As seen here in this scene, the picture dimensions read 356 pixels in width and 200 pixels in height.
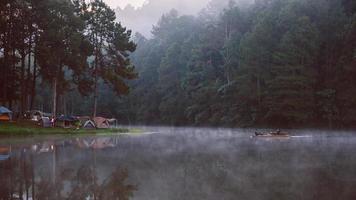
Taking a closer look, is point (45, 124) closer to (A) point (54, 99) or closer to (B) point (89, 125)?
(A) point (54, 99)

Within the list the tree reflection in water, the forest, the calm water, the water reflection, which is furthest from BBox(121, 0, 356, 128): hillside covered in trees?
the tree reflection in water

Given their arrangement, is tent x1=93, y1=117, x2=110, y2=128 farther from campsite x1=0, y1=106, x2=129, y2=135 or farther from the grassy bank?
the grassy bank

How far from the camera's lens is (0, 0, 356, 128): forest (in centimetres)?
5366

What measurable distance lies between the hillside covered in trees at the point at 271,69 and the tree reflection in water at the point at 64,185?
58661mm

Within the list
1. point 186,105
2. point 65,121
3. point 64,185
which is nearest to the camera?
point 64,185

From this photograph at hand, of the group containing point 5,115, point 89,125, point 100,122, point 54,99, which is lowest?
point 89,125

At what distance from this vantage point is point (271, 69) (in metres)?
76.0

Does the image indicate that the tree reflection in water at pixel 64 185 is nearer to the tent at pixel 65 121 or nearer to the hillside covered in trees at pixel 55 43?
the hillside covered in trees at pixel 55 43

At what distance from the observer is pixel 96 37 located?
204ft

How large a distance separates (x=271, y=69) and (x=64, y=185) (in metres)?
66.8

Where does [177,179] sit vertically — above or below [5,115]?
below

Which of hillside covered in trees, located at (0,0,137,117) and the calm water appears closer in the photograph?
the calm water

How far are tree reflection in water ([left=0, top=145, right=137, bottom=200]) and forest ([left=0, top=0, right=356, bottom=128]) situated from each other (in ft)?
115

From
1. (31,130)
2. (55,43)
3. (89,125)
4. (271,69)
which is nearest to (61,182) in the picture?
(31,130)
